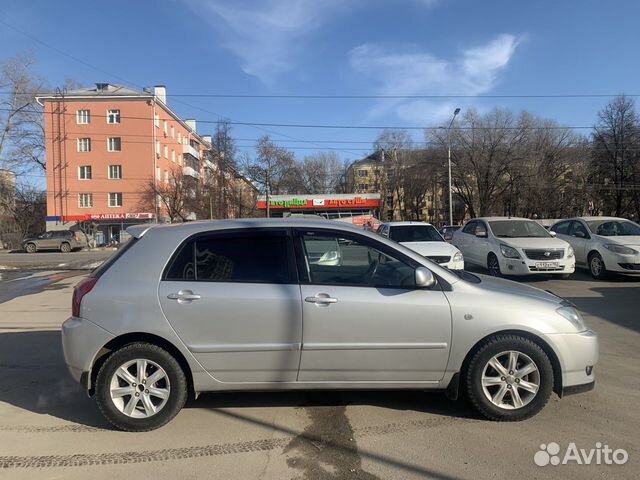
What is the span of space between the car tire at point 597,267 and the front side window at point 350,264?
10218mm

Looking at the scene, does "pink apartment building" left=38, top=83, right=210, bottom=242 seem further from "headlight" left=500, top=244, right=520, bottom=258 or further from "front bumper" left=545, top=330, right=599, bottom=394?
"front bumper" left=545, top=330, right=599, bottom=394

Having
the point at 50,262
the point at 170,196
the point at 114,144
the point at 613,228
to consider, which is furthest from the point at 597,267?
the point at 114,144

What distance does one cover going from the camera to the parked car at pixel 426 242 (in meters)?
10.8

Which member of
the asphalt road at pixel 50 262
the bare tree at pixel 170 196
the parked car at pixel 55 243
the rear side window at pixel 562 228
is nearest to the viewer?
the rear side window at pixel 562 228

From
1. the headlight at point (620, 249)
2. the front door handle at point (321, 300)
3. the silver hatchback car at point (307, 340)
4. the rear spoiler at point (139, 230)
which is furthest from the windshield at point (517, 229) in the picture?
the rear spoiler at point (139, 230)

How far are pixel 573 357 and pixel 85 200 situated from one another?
56.1m

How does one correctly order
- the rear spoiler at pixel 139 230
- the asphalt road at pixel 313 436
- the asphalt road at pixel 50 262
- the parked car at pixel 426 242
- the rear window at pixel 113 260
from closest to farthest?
1. the asphalt road at pixel 313 436
2. the rear window at pixel 113 260
3. the rear spoiler at pixel 139 230
4. the parked car at pixel 426 242
5. the asphalt road at pixel 50 262

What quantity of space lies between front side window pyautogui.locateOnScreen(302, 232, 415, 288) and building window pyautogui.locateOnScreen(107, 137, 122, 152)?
53684mm

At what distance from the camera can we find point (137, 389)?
13.1ft

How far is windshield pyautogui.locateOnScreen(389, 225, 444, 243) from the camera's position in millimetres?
12305

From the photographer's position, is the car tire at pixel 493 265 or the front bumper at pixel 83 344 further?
the car tire at pixel 493 265

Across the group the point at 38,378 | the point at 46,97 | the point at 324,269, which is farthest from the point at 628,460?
the point at 46,97

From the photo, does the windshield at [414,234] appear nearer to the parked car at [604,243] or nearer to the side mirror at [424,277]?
the parked car at [604,243]

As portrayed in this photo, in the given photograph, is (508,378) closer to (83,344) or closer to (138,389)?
(138,389)
